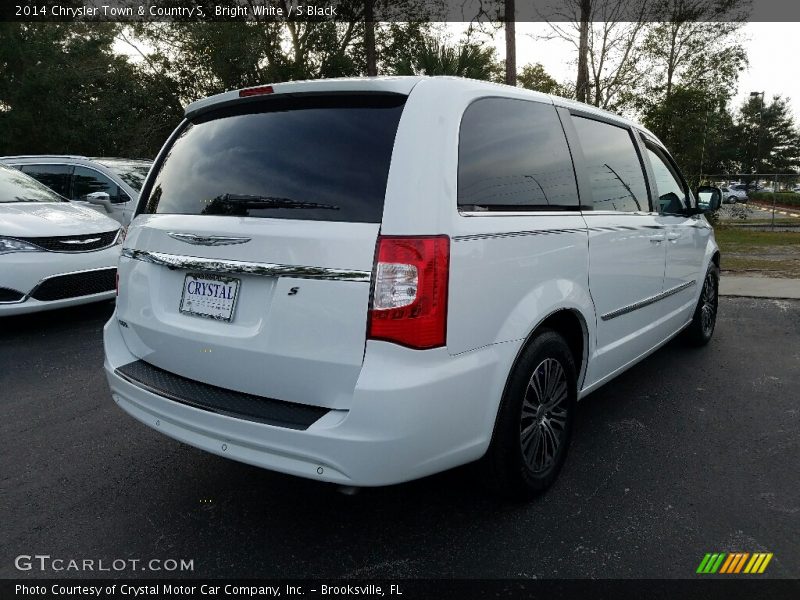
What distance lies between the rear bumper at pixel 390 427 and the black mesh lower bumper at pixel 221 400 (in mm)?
29

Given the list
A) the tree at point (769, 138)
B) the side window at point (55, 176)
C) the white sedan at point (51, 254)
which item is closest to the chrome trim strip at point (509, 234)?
the white sedan at point (51, 254)

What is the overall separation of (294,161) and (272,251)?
0.40 meters

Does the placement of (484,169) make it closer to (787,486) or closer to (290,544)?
(290,544)

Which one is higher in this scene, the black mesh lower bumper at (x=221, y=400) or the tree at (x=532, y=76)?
the tree at (x=532, y=76)

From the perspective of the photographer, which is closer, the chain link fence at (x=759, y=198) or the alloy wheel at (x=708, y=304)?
the alloy wheel at (x=708, y=304)

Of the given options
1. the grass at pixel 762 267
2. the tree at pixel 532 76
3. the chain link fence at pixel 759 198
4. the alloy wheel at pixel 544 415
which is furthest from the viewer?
the tree at pixel 532 76

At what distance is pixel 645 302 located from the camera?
151 inches

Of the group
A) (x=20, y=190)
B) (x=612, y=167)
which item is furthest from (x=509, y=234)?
(x=20, y=190)

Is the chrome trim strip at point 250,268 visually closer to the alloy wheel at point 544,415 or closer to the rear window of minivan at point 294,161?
the rear window of minivan at point 294,161

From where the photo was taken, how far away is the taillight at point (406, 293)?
212cm

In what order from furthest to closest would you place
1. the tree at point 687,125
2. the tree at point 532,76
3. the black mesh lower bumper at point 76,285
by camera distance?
the tree at point 532,76, the tree at point 687,125, the black mesh lower bumper at point 76,285

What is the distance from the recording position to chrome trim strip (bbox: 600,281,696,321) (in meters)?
3.37

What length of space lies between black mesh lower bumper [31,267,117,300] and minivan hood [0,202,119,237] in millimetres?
430

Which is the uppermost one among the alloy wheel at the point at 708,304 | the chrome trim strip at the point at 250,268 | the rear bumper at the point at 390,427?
the chrome trim strip at the point at 250,268
